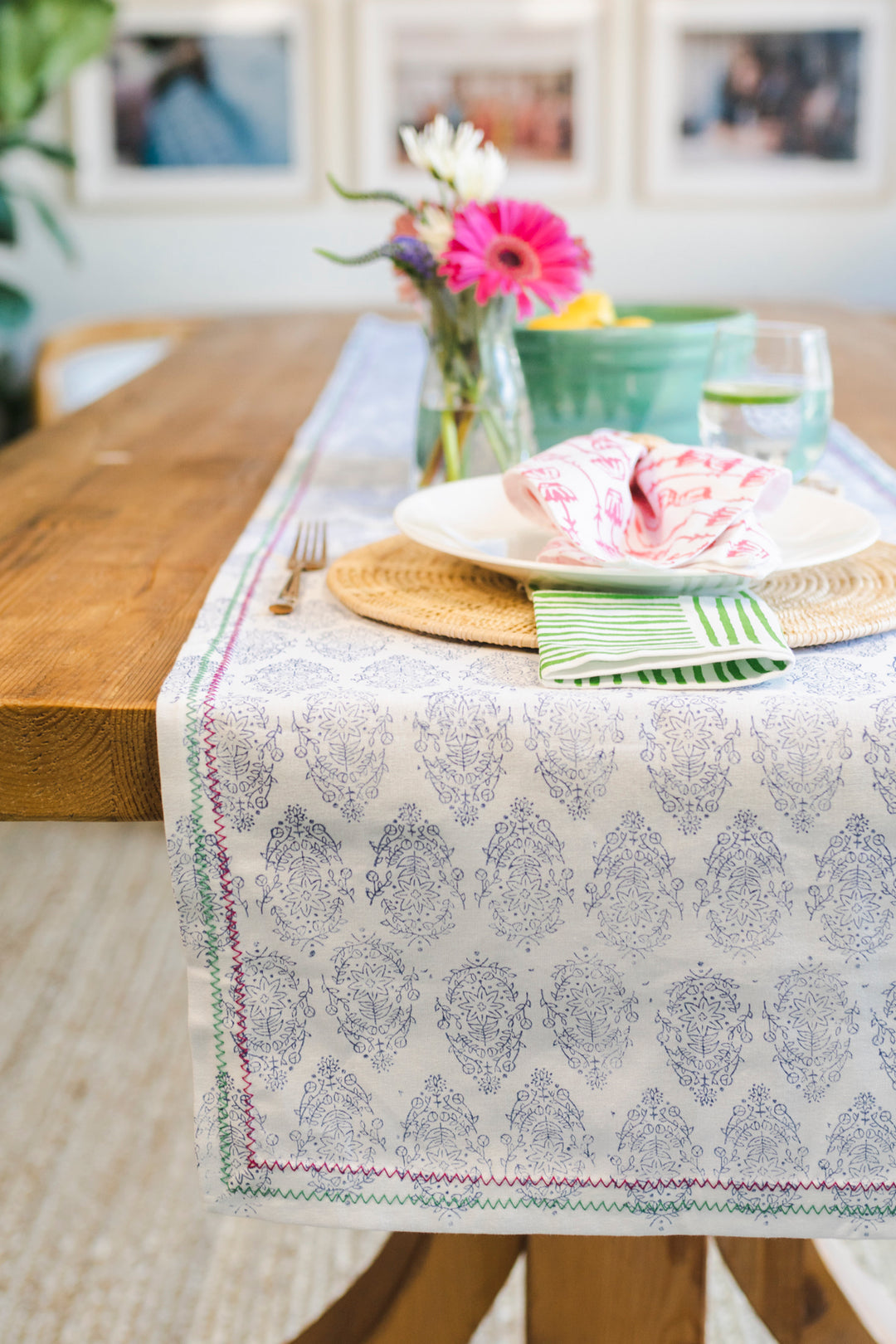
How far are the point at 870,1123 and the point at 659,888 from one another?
0.51 feet

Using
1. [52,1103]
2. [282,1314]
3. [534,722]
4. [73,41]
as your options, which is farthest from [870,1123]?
[73,41]

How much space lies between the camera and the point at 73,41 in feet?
9.84

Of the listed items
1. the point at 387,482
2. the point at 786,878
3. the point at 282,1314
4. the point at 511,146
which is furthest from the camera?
the point at 511,146

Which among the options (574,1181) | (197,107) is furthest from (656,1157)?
(197,107)

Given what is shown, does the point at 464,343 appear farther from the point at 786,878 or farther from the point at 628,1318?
the point at 628,1318

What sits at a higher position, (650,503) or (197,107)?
(197,107)

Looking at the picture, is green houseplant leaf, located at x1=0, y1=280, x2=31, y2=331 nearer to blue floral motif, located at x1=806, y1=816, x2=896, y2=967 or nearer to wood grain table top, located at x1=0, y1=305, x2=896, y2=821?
wood grain table top, located at x1=0, y1=305, x2=896, y2=821

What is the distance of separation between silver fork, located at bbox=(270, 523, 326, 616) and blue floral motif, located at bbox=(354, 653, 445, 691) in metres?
0.11

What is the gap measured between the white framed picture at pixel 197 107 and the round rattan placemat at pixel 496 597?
2.88 metres

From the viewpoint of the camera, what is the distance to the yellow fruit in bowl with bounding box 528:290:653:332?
1054 mm

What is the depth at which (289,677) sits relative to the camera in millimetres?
624

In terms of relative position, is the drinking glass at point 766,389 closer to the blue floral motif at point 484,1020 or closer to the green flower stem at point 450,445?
the green flower stem at point 450,445

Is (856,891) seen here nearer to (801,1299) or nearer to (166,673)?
(166,673)

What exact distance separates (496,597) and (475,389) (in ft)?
1.03
